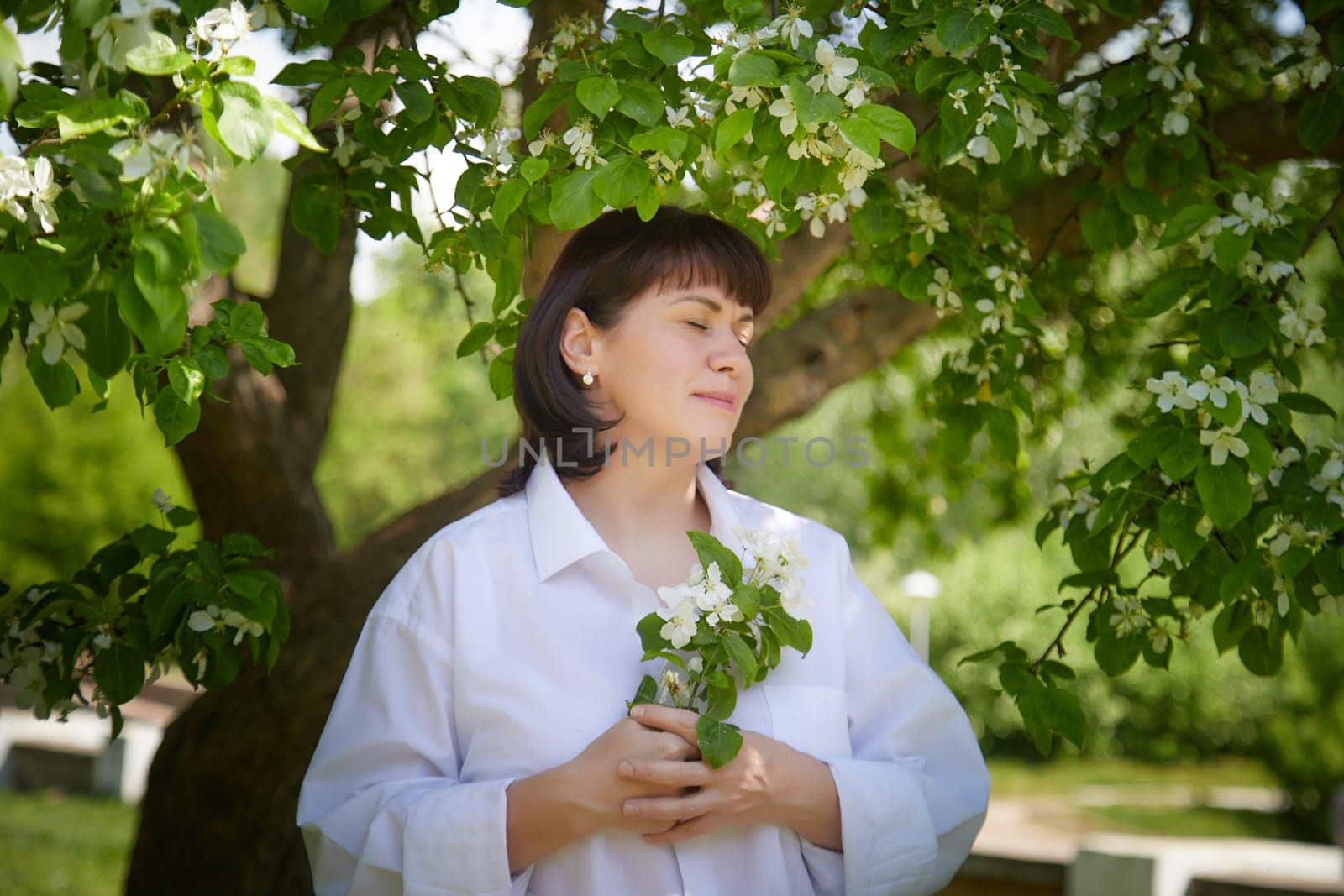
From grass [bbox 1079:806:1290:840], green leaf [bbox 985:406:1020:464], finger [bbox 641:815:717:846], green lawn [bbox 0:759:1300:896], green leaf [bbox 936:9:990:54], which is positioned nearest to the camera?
finger [bbox 641:815:717:846]

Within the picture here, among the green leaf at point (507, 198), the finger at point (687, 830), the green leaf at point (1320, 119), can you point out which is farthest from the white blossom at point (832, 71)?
the green leaf at point (1320, 119)

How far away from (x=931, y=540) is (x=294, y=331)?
2.77 meters

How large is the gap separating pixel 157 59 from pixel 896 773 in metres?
1.57

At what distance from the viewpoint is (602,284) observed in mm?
2270

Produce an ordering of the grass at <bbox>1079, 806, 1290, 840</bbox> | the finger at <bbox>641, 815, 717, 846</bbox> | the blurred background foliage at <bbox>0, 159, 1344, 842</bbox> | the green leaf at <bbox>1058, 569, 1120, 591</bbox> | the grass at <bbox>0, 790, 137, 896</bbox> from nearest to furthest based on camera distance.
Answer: the finger at <bbox>641, 815, 717, 846</bbox>, the green leaf at <bbox>1058, 569, 1120, 591</bbox>, the grass at <bbox>0, 790, 137, 896</bbox>, the grass at <bbox>1079, 806, 1290, 840</bbox>, the blurred background foliage at <bbox>0, 159, 1344, 842</bbox>

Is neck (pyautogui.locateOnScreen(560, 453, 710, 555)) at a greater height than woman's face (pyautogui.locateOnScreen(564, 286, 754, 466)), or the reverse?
woman's face (pyautogui.locateOnScreen(564, 286, 754, 466))

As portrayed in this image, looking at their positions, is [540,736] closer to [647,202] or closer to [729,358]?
[729,358]

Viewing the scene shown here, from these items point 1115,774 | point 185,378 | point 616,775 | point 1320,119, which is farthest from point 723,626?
point 1115,774

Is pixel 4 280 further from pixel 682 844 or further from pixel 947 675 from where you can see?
pixel 947 675

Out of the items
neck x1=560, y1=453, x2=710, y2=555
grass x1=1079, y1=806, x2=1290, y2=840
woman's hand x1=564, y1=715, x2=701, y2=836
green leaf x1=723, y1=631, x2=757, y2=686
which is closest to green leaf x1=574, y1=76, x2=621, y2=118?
neck x1=560, y1=453, x2=710, y2=555

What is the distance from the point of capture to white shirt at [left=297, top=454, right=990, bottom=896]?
1992 mm

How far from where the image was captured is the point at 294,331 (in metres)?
3.98

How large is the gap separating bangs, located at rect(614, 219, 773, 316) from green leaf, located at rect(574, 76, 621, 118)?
27cm

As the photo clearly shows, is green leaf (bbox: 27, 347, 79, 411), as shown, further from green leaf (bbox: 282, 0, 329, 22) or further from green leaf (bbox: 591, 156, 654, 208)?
green leaf (bbox: 591, 156, 654, 208)
